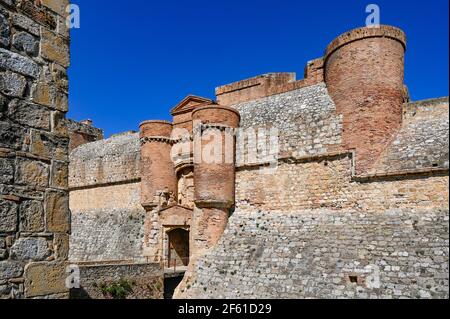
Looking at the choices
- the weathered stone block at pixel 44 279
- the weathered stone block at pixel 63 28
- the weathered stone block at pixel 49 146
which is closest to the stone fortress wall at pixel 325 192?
the weathered stone block at pixel 44 279

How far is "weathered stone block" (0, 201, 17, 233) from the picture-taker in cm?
319

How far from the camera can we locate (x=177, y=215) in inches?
657

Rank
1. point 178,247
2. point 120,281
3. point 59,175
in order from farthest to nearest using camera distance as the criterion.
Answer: point 178,247
point 120,281
point 59,175

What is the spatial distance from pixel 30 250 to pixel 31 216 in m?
0.30

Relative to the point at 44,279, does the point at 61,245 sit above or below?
above

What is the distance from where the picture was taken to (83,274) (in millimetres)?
12625

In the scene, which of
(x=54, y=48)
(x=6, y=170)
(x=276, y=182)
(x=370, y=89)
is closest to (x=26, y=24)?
(x=54, y=48)

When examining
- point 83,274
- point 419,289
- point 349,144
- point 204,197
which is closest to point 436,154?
point 349,144

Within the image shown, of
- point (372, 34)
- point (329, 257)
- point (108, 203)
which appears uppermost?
point (372, 34)

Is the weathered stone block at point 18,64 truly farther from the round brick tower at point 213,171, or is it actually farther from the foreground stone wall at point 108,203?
the foreground stone wall at point 108,203

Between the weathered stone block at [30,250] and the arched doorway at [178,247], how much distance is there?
13.9m

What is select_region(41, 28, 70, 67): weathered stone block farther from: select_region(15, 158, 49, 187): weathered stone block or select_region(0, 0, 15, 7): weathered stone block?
select_region(15, 158, 49, 187): weathered stone block

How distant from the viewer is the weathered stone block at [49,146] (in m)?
3.54

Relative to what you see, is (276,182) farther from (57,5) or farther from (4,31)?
(4,31)
